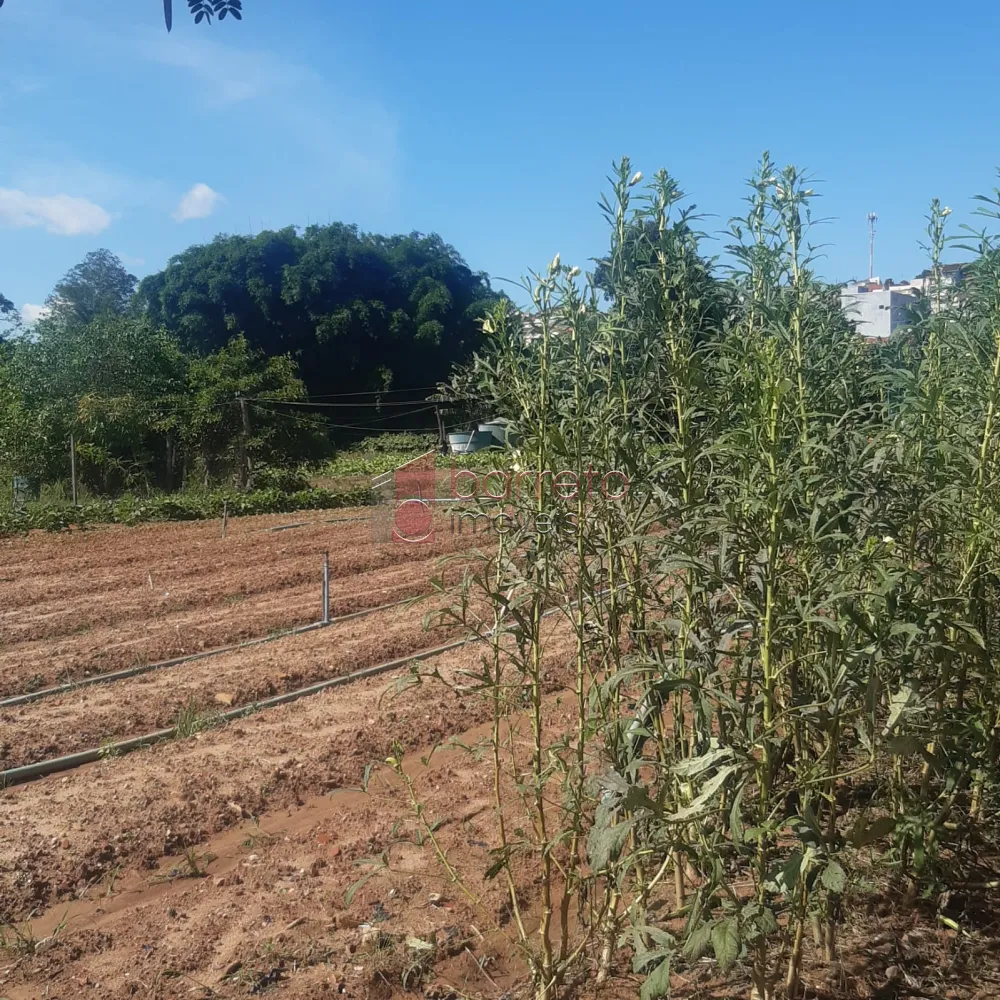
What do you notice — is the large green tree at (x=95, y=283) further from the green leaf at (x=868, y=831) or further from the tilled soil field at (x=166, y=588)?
the green leaf at (x=868, y=831)

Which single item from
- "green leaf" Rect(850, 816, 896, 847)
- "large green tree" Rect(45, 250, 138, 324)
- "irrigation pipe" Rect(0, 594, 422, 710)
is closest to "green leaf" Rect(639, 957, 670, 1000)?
"green leaf" Rect(850, 816, 896, 847)

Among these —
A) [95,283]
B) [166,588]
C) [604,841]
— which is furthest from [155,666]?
[95,283]

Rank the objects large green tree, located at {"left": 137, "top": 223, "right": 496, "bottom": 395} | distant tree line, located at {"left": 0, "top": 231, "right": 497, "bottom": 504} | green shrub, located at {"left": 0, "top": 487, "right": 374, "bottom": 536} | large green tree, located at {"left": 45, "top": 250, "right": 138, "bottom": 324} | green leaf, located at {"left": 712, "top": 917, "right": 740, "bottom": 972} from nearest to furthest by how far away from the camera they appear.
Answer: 1. green leaf, located at {"left": 712, "top": 917, "right": 740, "bottom": 972}
2. green shrub, located at {"left": 0, "top": 487, "right": 374, "bottom": 536}
3. distant tree line, located at {"left": 0, "top": 231, "right": 497, "bottom": 504}
4. large green tree, located at {"left": 137, "top": 223, "right": 496, "bottom": 395}
5. large green tree, located at {"left": 45, "top": 250, "right": 138, "bottom": 324}

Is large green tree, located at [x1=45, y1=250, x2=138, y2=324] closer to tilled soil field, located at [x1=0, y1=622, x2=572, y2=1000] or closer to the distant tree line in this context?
the distant tree line

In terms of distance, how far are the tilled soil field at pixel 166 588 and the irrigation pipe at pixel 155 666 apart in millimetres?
138

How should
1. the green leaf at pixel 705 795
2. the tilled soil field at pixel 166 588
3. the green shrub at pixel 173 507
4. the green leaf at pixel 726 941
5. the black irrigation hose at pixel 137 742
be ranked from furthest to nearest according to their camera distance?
the green shrub at pixel 173 507 → the tilled soil field at pixel 166 588 → the black irrigation hose at pixel 137 742 → the green leaf at pixel 726 941 → the green leaf at pixel 705 795

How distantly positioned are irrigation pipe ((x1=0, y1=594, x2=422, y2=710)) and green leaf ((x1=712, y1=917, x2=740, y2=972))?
10.9 ft

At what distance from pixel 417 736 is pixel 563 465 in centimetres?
254

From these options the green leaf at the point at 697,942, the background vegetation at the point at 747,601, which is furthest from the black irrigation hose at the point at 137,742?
the green leaf at the point at 697,942

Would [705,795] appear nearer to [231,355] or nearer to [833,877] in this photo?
[833,877]

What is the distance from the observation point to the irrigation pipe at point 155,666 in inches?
222

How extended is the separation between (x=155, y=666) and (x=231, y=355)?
15.1 metres

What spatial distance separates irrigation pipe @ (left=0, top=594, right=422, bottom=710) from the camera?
18.5ft

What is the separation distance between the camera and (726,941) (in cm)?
172
